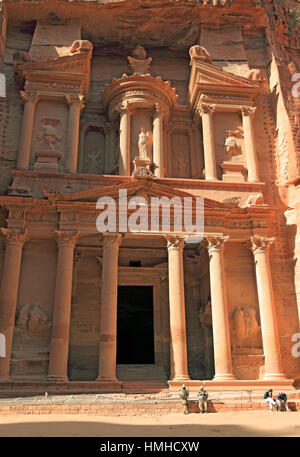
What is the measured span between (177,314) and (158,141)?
27.1 ft

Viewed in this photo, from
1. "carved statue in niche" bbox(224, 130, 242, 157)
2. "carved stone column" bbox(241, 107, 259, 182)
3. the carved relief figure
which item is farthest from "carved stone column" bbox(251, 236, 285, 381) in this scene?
the carved relief figure

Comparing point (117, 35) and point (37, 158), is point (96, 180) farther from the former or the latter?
point (117, 35)

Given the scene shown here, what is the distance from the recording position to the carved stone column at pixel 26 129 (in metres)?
17.7

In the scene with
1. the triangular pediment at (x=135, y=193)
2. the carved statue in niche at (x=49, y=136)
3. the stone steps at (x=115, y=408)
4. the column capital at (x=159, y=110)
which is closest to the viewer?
the stone steps at (x=115, y=408)

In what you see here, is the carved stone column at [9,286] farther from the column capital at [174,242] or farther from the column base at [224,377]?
the column base at [224,377]

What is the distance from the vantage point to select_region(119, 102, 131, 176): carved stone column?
18562 millimetres

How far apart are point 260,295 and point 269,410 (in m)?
4.98

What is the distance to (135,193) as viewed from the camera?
54.6 ft

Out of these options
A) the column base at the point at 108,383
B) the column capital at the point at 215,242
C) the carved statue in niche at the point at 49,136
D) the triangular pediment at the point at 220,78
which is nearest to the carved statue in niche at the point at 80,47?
the carved statue in niche at the point at 49,136

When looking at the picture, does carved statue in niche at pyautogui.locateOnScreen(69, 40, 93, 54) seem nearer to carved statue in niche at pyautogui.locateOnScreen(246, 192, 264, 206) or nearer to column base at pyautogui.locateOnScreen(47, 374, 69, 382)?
carved statue in niche at pyautogui.locateOnScreen(246, 192, 264, 206)

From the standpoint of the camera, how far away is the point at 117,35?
22.4 metres

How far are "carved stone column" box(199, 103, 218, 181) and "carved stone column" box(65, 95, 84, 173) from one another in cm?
576

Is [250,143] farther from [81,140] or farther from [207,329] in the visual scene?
[207,329]
